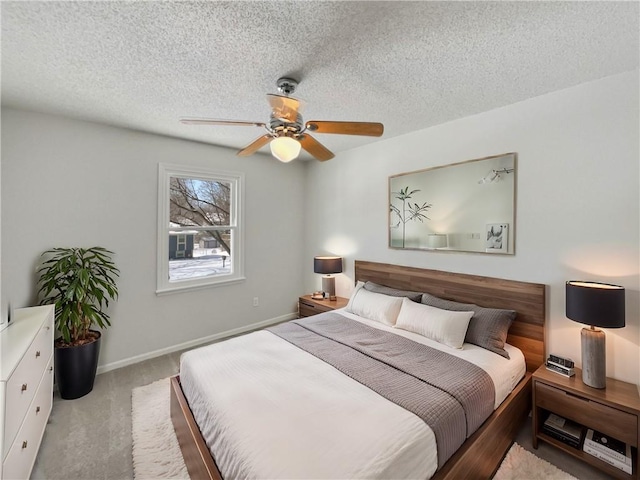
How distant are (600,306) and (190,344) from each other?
391cm

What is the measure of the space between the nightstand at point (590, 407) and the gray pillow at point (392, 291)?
110 centimetres

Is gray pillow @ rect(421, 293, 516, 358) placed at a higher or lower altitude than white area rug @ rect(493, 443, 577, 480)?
higher

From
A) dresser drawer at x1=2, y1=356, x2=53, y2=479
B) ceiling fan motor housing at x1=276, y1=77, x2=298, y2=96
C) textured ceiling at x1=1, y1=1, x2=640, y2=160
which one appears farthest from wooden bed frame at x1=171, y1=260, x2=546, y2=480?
ceiling fan motor housing at x1=276, y1=77, x2=298, y2=96

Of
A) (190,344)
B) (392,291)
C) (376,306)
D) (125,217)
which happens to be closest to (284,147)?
(376,306)

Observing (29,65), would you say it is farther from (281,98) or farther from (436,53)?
(436,53)

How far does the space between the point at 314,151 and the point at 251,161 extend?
205cm

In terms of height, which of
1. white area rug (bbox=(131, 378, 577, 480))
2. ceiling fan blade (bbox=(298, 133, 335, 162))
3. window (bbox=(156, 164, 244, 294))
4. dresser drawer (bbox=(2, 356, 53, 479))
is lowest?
white area rug (bbox=(131, 378, 577, 480))

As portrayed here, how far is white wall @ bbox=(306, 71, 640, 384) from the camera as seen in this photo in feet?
6.35

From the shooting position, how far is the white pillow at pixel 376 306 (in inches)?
107

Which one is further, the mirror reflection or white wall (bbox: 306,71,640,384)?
the mirror reflection

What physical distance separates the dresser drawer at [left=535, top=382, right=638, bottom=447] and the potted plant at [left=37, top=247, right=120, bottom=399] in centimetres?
361

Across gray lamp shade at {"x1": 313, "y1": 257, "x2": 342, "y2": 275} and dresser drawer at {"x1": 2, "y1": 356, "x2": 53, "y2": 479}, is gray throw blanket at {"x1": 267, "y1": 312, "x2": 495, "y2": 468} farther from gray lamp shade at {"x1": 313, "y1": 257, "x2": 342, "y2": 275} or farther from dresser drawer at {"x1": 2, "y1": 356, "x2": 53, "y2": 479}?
dresser drawer at {"x1": 2, "y1": 356, "x2": 53, "y2": 479}

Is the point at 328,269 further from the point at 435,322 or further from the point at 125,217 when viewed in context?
the point at 125,217

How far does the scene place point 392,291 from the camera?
10.1ft
